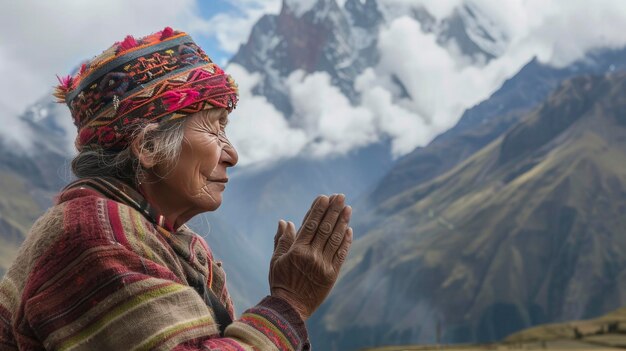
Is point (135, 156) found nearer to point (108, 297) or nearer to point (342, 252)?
point (108, 297)

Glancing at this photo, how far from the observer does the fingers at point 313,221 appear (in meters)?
3.38

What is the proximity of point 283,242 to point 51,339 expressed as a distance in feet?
4.26

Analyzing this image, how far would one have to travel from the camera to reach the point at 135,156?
349 centimetres

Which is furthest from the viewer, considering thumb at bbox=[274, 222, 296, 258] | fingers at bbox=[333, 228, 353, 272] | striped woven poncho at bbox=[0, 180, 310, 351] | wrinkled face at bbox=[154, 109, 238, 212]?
thumb at bbox=[274, 222, 296, 258]

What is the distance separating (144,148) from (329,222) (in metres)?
0.92

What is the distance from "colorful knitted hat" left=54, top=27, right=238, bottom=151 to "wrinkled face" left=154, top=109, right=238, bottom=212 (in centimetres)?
8

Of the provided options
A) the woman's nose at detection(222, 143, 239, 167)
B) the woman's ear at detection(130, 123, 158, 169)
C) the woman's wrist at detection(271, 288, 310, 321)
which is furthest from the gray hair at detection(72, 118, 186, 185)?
the woman's wrist at detection(271, 288, 310, 321)

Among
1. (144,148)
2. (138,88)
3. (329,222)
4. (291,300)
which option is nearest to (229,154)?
(144,148)

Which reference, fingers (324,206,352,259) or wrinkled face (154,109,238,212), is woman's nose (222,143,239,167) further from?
fingers (324,206,352,259)

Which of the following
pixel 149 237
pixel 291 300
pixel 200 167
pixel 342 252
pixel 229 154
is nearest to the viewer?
pixel 149 237

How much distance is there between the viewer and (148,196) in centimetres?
354

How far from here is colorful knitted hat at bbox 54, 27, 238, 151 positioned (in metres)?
3.46

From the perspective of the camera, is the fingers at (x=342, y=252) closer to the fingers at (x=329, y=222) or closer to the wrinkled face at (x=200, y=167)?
the fingers at (x=329, y=222)

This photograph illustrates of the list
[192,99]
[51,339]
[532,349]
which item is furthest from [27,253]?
[532,349]
